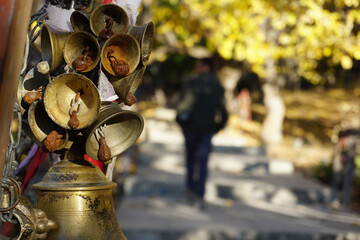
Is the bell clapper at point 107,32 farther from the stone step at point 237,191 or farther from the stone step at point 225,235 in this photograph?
the stone step at point 237,191

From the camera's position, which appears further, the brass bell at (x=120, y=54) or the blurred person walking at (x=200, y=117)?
the blurred person walking at (x=200, y=117)

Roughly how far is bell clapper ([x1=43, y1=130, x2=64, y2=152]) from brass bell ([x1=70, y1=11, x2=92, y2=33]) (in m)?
0.51

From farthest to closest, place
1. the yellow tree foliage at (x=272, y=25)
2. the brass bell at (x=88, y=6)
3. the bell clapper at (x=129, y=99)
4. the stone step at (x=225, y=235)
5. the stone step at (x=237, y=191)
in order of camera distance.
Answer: the stone step at (x=237, y=191) < the stone step at (x=225, y=235) < the yellow tree foliage at (x=272, y=25) < the brass bell at (x=88, y=6) < the bell clapper at (x=129, y=99)

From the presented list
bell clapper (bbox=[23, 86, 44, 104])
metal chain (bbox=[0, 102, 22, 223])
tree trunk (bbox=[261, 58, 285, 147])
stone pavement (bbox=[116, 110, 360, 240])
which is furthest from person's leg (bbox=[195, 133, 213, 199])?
tree trunk (bbox=[261, 58, 285, 147])

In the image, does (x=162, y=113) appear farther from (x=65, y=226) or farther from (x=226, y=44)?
(x=65, y=226)

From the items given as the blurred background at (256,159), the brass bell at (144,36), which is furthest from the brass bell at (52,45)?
the blurred background at (256,159)

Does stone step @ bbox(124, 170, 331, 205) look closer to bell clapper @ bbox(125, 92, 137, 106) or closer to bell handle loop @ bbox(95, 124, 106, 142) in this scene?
bell clapper @ bbox(125, 92, 137, 106)

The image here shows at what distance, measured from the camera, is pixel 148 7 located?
15258 mm

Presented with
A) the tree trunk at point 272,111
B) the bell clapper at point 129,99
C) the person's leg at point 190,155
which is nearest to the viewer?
the bell clapper at point 129,99

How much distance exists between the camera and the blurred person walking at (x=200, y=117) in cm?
1156

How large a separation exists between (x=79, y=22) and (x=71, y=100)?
41 cm

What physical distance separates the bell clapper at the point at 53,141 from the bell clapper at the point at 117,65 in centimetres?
38

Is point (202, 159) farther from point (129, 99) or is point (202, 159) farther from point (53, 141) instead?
point (53, 141)

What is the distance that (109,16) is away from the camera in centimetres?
329
